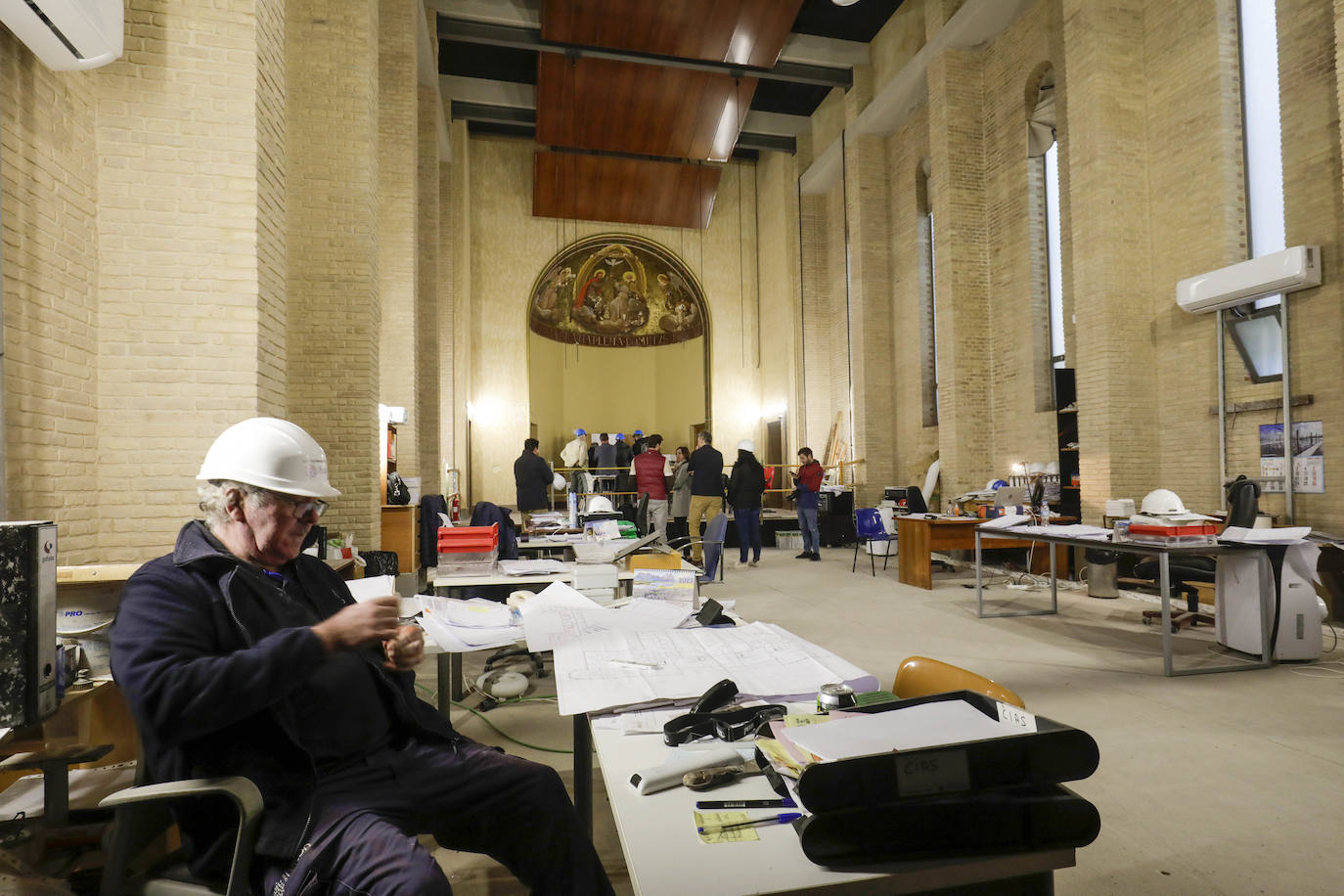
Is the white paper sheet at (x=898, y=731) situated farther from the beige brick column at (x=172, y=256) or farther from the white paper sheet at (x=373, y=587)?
the beige brick column at (x=172, y=256)

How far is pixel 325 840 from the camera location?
1400 mm

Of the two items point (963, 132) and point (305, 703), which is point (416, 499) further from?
point (963, 132)

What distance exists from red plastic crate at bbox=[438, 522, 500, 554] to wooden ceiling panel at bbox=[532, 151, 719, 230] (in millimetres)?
13007

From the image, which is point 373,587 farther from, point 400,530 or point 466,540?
point 400,530

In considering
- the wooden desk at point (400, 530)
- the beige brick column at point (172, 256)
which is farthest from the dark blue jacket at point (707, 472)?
the beige brick column at point (172, 256)

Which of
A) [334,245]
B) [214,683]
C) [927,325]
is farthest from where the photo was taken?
[927,325]

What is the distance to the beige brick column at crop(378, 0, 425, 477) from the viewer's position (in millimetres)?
8969

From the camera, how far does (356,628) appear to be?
4.67ft

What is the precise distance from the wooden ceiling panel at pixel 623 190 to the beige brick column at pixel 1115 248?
8964mm

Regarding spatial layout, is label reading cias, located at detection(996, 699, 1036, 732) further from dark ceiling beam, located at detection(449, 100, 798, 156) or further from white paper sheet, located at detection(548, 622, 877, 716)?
dark ceiling beam, located at detection(449, 100, 798, 156)

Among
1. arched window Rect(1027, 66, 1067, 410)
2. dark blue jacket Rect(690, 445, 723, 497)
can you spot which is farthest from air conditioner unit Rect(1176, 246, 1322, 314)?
dark blue jacket Rect(690, 445, 723, 497)

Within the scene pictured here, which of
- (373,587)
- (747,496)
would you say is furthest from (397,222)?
(373,587)

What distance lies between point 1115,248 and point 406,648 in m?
9.08

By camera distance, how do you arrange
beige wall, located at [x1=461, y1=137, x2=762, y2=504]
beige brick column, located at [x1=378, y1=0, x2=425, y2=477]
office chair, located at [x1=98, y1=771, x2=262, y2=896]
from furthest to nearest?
1. beige wall, located at [x1=461, y1=137, x2=762, y2=504]
2. beige brick column, located at [x1=378, y1=0, x2=425, y2=477]
3. office chair, located at [x1=98, y1=771, x2=262, y2=896]
